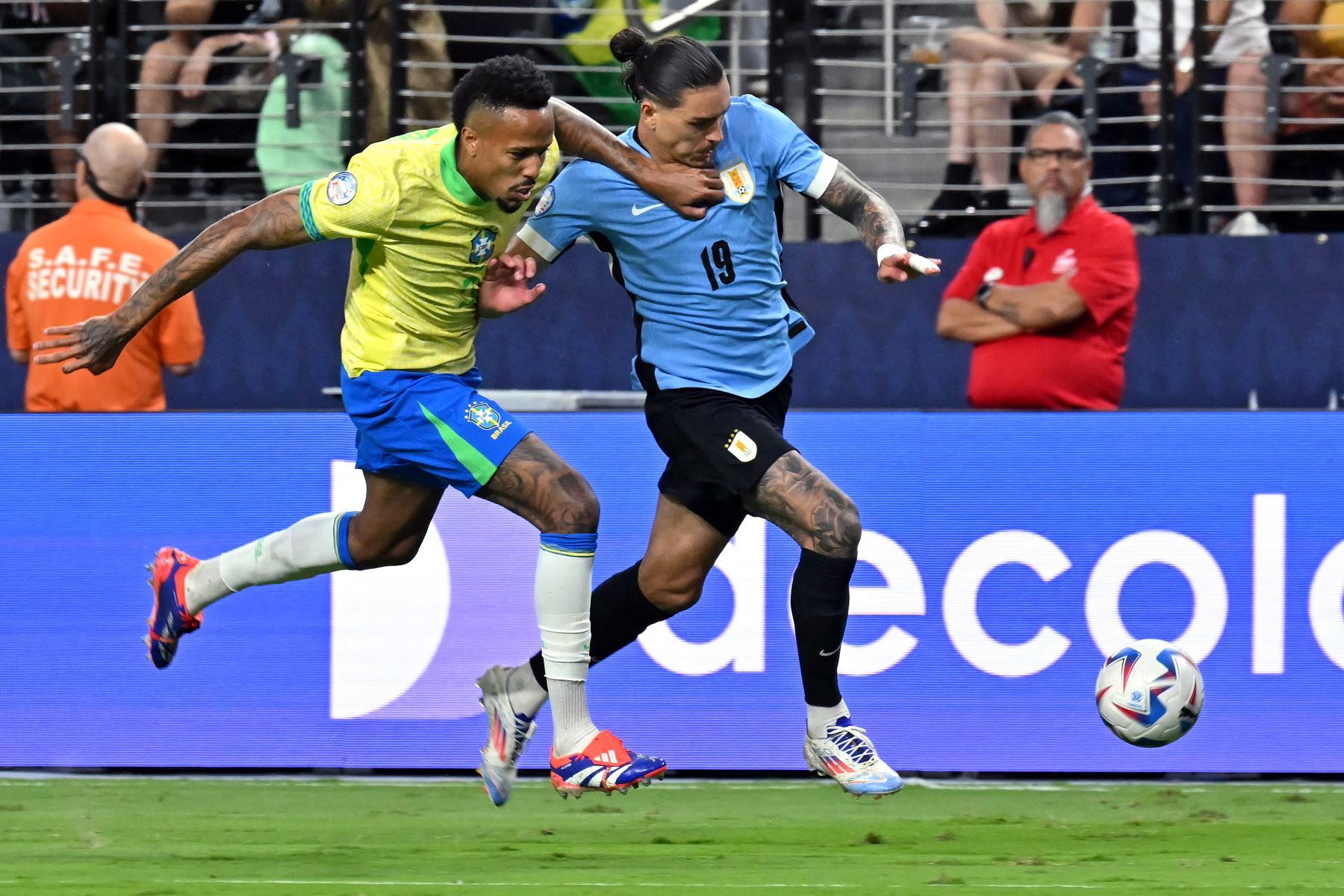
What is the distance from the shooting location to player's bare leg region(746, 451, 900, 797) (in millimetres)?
6039

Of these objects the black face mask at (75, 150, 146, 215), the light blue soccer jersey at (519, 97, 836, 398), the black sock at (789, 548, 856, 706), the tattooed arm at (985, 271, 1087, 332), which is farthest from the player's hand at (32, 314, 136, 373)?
the tattooed arm at (985, 271, 1087, 332)

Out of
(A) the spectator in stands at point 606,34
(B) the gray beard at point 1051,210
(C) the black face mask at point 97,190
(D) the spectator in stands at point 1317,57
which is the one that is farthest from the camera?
(A) the spectator in stands at point 606,34

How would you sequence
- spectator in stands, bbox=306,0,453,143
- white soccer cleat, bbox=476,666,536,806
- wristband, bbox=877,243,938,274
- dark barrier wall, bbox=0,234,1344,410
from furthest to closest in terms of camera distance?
1. spectator in stands, bbox=306,0,453,143
2. dark barrier wall, bbox=0,234,1344,410
3. white soccer cleat, bbox=476,666,536,806
4. wristband, bbox=877,243,938,274

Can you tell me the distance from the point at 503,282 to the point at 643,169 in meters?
0.55

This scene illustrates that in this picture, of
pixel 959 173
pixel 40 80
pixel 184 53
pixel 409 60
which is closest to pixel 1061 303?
pixel 959 173

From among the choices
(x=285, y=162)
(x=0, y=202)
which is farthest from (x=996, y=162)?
(x=0, y=202)

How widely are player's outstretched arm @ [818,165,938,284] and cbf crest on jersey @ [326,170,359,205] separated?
1427mm

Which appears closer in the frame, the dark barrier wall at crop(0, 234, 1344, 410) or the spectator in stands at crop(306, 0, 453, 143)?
the dark barrier wall at crop(0, 234, 1344, 410)

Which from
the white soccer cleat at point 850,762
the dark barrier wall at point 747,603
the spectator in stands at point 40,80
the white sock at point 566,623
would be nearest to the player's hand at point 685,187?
the white sock at point 566,623

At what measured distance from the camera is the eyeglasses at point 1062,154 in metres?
8.70

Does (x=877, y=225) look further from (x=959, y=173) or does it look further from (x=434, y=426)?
(x=959, y=173)

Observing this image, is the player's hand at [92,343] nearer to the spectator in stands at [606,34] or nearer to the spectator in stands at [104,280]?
the spectator in stands at [104,280]

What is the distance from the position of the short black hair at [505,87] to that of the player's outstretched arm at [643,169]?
0.80 feet

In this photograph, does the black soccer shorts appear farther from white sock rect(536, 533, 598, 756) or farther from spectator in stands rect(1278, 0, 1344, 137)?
spectator in stands rect(1278, 0, 1344, 137)
